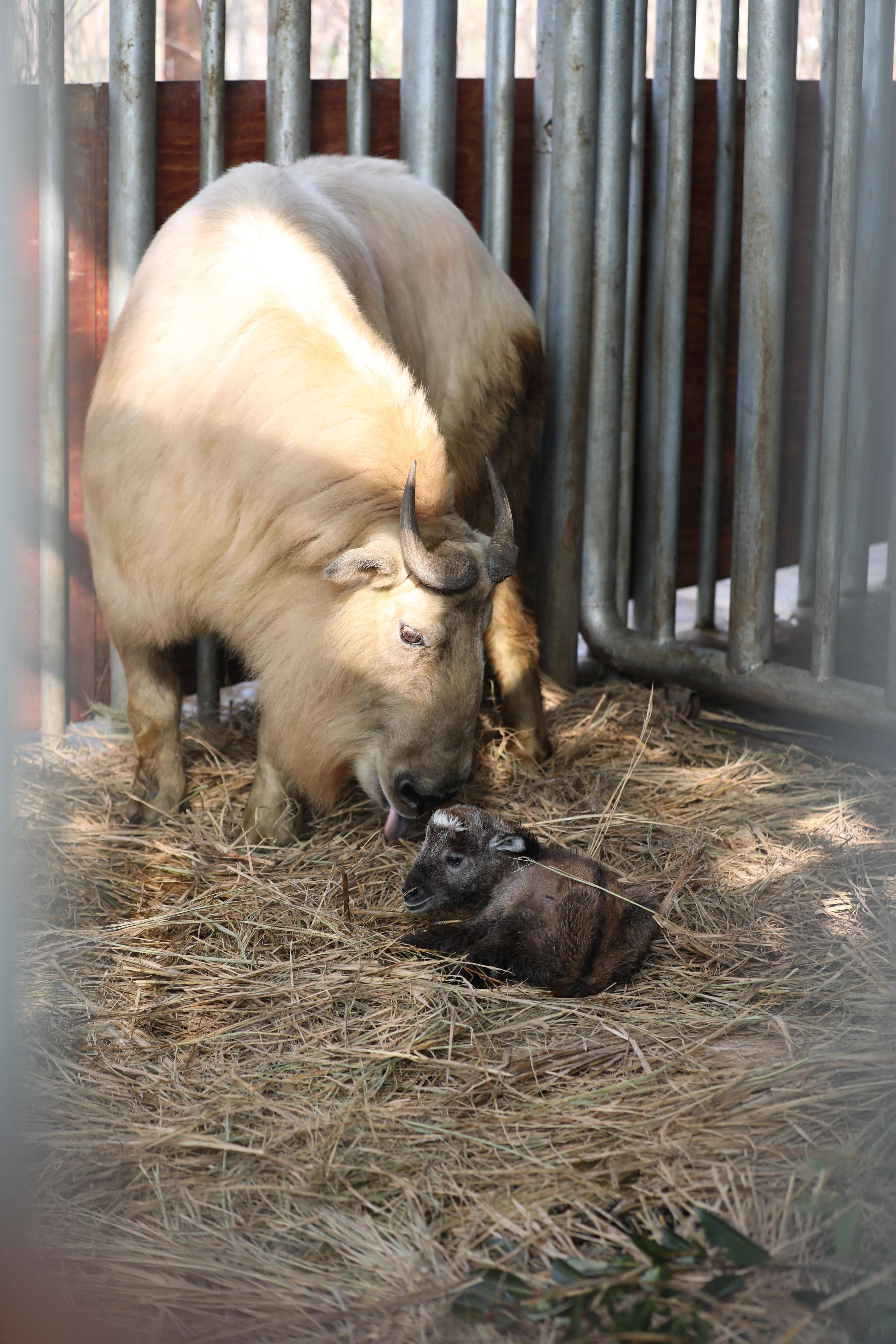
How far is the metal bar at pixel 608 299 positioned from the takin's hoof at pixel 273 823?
1.64m

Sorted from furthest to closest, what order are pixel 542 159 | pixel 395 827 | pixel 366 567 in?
1. pixel 542 159
2. pixel 395 827
3. pixel 366 567

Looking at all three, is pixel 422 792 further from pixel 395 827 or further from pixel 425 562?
pixel 425 562

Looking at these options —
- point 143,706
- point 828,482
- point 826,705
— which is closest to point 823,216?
point 828,482

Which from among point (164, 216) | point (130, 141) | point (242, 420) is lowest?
point (242, 420)

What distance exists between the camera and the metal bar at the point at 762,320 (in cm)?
359

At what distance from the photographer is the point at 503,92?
410cm

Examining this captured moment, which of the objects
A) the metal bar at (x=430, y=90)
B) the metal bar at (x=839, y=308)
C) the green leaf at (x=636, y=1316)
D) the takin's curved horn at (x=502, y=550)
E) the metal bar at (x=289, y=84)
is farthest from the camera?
the metal bar at (x=430, y=90)

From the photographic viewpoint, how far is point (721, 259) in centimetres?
432

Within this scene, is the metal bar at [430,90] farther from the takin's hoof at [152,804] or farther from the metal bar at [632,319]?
the takin's hoof at [152,804]

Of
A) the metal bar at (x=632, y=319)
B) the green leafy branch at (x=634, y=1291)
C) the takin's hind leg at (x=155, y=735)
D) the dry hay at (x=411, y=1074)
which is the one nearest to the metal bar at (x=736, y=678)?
the metal bar at (x=632, y=319)

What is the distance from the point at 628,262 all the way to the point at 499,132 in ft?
2.12

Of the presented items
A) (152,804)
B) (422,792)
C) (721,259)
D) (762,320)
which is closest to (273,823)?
(152,804)

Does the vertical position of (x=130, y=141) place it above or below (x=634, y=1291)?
above

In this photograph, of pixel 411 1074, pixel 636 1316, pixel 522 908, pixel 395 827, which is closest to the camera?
pixel 636 1316
